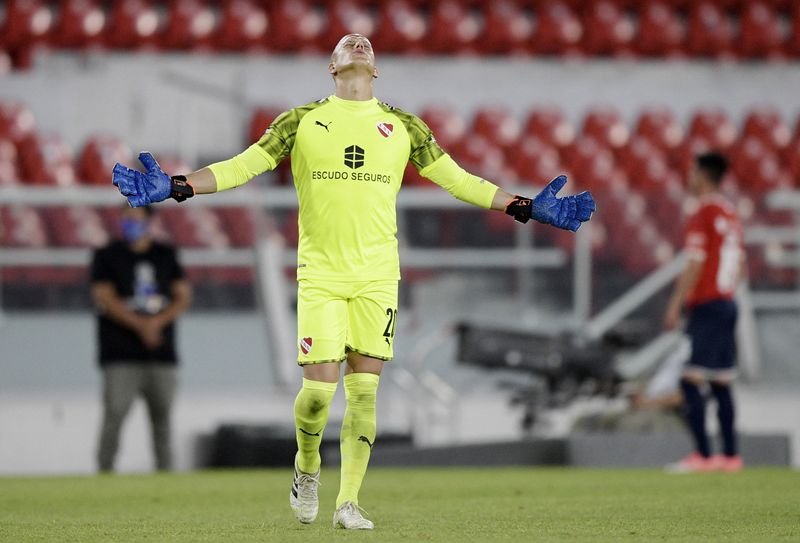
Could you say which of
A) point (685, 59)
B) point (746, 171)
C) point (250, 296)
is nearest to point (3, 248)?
point (250, 296)

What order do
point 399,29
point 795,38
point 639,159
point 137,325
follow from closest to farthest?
point 137,325 < point 639,159 < point 399,29 < point 795,38

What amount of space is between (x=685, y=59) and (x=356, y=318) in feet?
41.5

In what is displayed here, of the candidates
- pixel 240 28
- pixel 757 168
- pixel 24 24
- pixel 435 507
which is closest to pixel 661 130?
pixel 757 168

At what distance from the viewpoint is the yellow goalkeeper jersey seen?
5324 mm

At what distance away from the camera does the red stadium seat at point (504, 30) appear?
54.1 ft

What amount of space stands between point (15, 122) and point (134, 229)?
18.7ft

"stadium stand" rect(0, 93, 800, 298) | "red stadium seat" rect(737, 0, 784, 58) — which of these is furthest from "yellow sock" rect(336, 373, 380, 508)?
"red stadium seat" rect(737, 0, 784, 58)

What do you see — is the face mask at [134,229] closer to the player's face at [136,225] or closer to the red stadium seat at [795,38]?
the player's face at [136,225]

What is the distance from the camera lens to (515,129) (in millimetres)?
15422

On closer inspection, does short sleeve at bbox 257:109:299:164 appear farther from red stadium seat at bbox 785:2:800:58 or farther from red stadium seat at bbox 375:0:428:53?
red stadium seat at bbox 785:2:800:58

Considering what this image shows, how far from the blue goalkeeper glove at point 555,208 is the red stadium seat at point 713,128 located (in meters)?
10.8

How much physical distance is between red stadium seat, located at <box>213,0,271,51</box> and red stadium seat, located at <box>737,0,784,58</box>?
573 centimetres

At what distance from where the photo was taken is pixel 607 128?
15742mm

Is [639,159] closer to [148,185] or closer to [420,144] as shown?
[420,144]
